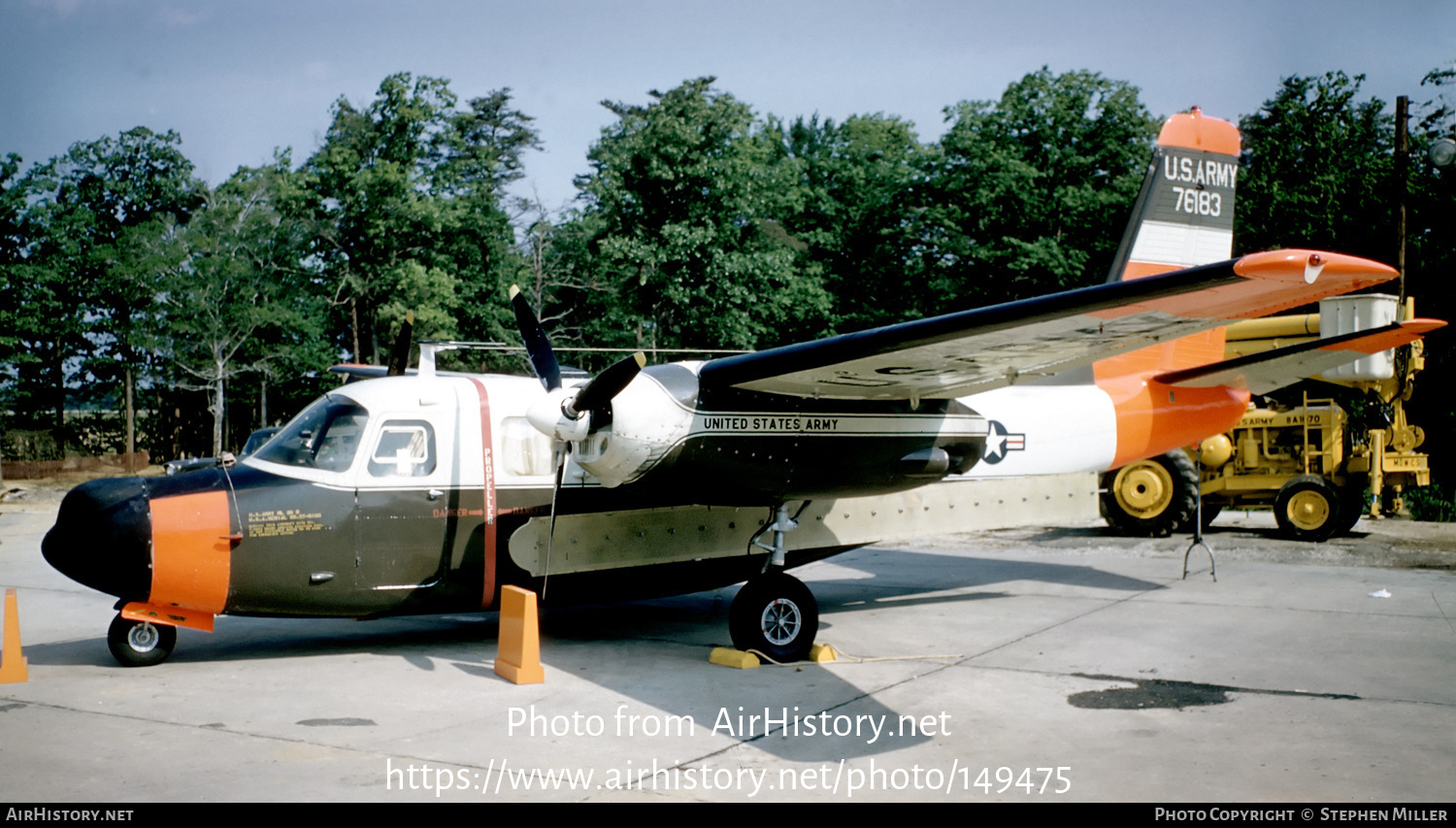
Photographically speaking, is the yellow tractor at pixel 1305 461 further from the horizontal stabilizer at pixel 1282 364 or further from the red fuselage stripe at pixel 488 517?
the red fuselage stripe at pixel 488 517

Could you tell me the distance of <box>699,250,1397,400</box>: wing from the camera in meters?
5.54

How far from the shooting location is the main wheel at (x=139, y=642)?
8367 millimetres

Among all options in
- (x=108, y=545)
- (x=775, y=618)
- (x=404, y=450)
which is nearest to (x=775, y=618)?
(x=775, y=618)

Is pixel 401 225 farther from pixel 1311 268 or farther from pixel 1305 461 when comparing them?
pixel 1311 268

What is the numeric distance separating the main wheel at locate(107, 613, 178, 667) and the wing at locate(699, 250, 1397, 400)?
5.09m

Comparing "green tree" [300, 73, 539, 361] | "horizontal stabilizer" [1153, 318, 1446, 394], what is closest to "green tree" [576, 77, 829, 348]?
"green tree" [300, 73, 539, 361]

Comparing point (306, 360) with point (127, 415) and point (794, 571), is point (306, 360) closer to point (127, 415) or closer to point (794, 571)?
point (127, 415)

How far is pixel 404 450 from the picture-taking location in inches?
345

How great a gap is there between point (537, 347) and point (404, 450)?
1.49 m

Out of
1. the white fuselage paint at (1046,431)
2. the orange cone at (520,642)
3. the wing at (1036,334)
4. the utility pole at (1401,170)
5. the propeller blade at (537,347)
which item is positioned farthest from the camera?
the utility pole at (1401,170)

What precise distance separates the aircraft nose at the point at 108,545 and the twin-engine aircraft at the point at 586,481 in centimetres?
2

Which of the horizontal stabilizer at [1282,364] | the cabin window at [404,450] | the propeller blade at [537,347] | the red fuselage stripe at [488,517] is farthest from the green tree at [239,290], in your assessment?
the horizontal stabilizer at [1282,364]

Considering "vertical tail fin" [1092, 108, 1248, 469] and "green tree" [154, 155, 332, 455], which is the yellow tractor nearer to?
"vertical tail fin" [1092, 108, 1248, 469]

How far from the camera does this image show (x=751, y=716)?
678cm
